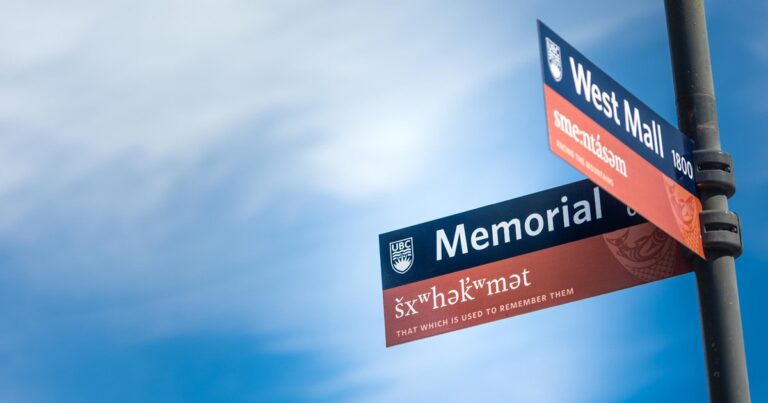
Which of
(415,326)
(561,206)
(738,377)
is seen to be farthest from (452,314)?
(738,377)

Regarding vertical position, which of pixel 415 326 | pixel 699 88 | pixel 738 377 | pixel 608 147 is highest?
pixel 699 88

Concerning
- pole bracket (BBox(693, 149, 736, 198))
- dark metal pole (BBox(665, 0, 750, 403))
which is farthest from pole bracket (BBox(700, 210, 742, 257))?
pole bracket (BBox(693, 149, 736, 198))

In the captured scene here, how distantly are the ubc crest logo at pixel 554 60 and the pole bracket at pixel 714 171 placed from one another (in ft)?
3.55

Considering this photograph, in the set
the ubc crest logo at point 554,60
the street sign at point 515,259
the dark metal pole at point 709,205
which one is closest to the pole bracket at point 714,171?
the dark metal pole at point 709,205

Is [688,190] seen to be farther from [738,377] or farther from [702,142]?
[738,377]

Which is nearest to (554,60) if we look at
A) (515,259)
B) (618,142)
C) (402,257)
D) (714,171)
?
(618,142)

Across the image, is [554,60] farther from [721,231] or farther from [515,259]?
[515,259]

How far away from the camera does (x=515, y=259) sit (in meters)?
6.89

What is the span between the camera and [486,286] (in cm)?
690

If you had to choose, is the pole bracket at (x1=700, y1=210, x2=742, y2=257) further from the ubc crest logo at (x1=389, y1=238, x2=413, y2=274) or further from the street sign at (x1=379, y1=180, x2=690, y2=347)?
the ubc crest logo at (x1=389, y1=238, x2=413, y2=274)

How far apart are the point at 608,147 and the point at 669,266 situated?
2.88 ft

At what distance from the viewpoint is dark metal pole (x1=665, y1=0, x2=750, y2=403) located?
575 centimetres

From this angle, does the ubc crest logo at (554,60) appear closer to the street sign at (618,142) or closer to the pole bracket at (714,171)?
the street sign at (618,142)

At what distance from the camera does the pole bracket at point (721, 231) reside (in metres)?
6.00
